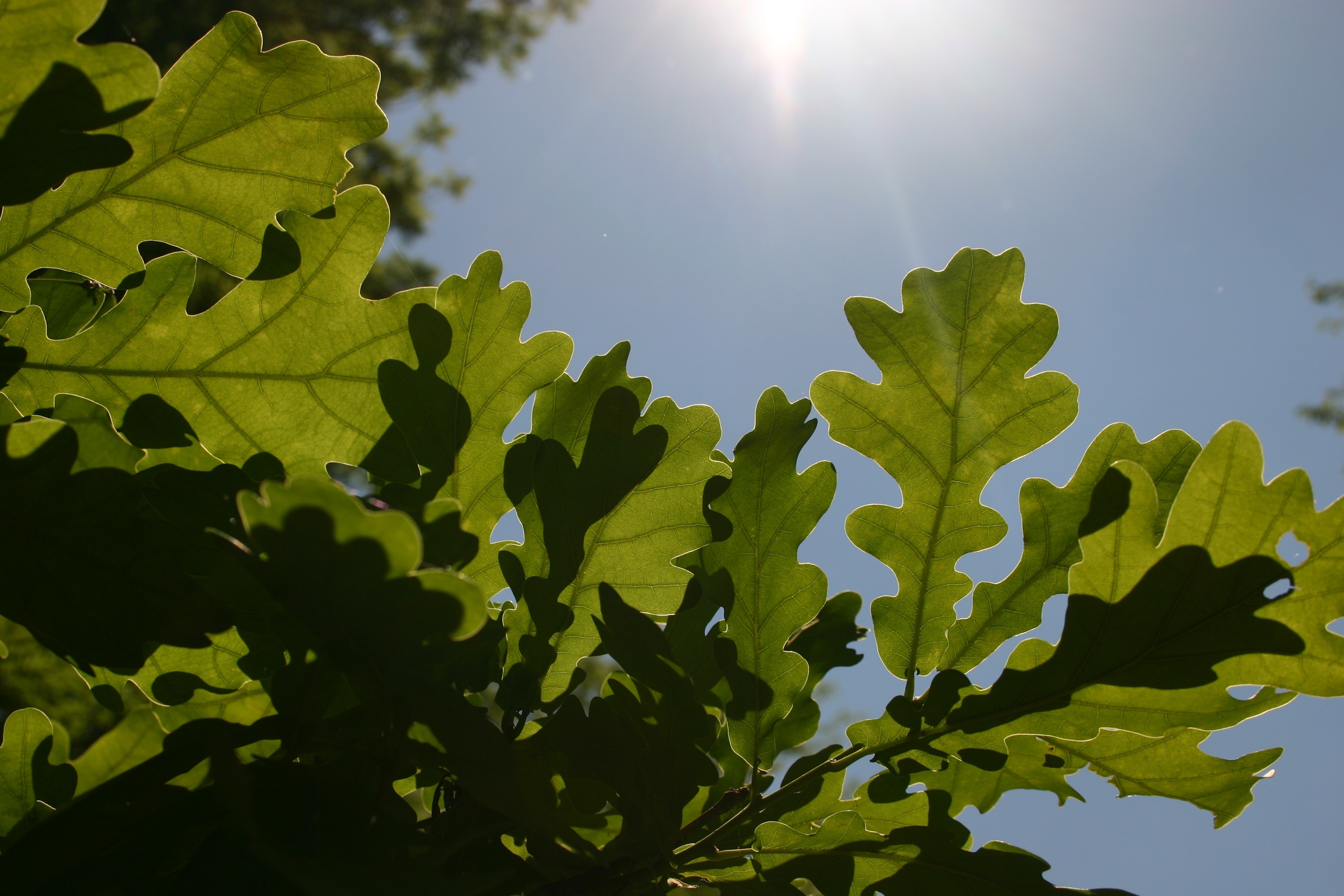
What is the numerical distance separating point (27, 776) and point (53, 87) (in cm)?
84

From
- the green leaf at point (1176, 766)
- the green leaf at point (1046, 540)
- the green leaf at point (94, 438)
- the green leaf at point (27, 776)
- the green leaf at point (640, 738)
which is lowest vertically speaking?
the green leaf at point (27, 776)

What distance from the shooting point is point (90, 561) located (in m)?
0.73

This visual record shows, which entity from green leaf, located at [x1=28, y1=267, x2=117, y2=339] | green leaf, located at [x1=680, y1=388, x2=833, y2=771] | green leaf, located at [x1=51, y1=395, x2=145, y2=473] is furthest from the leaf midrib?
green leaf, located at [x1=680, y1=388, x2=833, y2=771]

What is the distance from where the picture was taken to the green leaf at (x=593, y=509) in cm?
89

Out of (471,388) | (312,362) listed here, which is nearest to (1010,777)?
(471,388)

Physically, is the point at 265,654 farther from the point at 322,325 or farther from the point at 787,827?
the point at 787,827

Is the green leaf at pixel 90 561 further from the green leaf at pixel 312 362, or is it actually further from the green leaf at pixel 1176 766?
the green leaf at pixel 1176 766

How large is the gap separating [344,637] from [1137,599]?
2.32ft

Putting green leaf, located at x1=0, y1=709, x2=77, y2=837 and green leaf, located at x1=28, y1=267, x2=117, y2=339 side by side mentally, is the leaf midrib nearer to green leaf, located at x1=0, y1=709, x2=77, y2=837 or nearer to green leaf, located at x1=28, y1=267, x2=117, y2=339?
green leaf, located at x1=28, y1=267, x2=117, y2=339

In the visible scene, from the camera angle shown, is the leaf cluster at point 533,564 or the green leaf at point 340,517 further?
the leaf cluster at point 533,564

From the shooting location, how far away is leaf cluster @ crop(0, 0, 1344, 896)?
0.72 m

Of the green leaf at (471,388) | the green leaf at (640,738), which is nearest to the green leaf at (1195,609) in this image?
the green leaf at (640,738)

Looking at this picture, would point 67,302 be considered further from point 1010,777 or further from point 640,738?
point 1010,777

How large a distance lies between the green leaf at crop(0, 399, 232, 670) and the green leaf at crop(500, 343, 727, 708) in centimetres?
29
